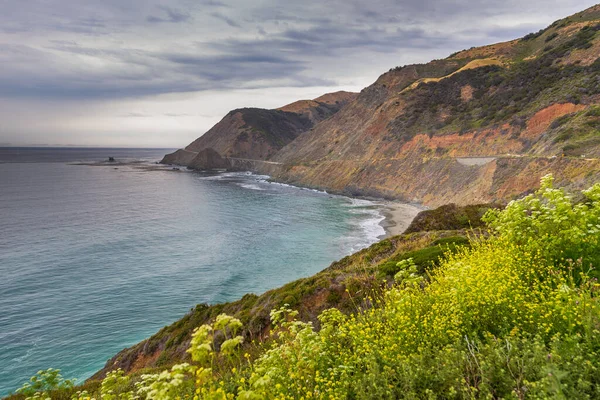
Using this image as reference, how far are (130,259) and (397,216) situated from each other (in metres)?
48.2

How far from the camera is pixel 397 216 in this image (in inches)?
2635

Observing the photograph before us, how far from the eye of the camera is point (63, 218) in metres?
67.1

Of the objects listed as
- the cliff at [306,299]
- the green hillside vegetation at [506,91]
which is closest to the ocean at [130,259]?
the cliff at [306,299]

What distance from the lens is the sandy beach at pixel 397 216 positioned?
56031mm

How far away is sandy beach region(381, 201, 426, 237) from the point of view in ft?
184

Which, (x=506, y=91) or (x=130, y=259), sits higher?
(x=506, y=91)

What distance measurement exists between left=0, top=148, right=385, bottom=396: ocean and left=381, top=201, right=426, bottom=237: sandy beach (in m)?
2.77

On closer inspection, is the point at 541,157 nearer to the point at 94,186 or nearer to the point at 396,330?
the point at 396,330

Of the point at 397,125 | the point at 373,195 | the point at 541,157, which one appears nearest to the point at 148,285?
the point at 541,157

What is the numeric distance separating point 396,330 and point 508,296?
7.49ft

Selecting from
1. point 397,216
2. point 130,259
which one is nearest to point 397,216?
point 397,216

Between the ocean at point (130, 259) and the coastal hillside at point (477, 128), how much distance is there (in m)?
18.7

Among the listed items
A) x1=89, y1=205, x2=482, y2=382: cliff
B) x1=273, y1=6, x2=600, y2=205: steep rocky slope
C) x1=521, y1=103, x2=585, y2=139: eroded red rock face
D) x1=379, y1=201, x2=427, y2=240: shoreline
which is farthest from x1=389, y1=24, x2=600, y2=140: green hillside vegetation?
x1=89, y1=205, x2=482, y2=382: cliff

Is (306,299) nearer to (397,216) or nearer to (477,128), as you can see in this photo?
(397,216)
